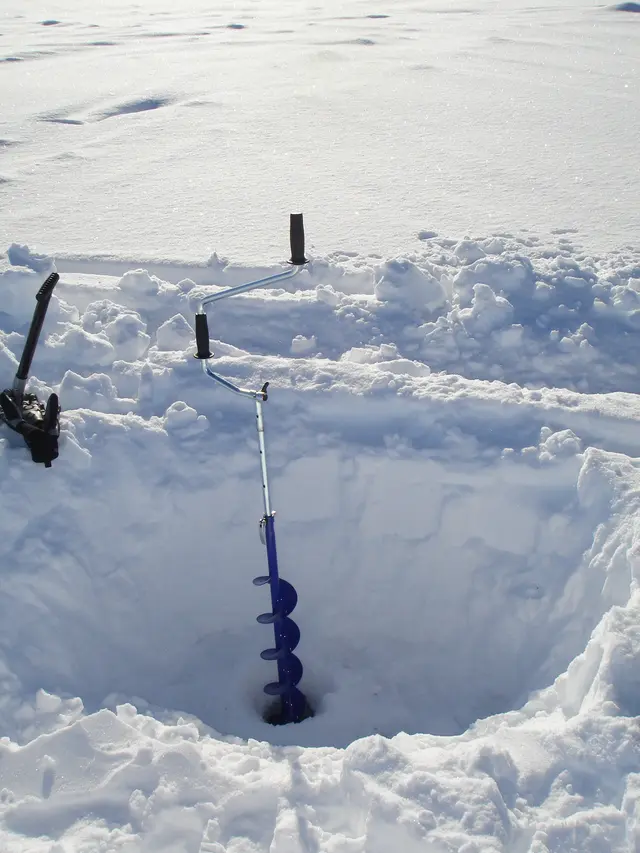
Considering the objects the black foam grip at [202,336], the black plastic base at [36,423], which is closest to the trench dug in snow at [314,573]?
the black plastic base at [36,423]

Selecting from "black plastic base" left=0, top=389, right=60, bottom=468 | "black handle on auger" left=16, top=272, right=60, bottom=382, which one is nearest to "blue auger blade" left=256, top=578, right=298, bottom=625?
"black plastic base" left=0, top=389, right=60, bottom=468

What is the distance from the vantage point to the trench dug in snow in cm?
344

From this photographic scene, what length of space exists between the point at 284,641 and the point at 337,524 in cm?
75

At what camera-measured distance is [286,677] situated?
3.41m

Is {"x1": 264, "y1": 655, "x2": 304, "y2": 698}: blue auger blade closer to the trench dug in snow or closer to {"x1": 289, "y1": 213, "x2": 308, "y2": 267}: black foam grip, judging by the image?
the trench dug in snow

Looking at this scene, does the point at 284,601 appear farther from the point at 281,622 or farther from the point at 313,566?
the point at 313,566

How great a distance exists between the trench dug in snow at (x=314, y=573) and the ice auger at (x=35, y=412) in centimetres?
14

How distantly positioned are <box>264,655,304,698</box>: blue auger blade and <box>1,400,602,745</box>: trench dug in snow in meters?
0.17

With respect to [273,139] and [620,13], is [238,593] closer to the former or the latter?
[273,139]

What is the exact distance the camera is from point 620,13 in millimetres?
17000

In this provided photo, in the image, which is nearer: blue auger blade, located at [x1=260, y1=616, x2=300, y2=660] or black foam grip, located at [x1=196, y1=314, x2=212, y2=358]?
black foam grip, located at [x1=196, y1=314, x2=212, y2=358]

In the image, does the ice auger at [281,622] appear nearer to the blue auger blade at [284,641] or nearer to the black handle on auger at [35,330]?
the blue auger blade at [284,641]

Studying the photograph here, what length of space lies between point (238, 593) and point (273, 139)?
6911 mm

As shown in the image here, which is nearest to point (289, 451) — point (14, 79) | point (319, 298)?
point (319, 298)
